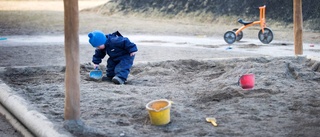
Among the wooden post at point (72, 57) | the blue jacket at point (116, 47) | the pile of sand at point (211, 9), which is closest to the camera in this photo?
the wooden post at point (72, 57)

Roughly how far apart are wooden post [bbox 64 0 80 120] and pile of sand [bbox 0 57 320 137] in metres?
0.17

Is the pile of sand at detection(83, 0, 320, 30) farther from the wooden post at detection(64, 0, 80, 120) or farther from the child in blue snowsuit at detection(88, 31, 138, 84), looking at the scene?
the wooden post at detection(64, 0, 80, 120)

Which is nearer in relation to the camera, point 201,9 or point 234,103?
point 234,103

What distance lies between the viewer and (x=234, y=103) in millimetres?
5461

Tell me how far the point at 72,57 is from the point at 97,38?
85.0 inches

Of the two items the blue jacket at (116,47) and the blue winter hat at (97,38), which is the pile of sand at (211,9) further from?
the blue winter hat at (97,38)

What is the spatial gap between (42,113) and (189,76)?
7.94 ft

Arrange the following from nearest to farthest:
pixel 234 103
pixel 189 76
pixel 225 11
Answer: pixel 234 103 → pixel 189 76 → pixel 225 11

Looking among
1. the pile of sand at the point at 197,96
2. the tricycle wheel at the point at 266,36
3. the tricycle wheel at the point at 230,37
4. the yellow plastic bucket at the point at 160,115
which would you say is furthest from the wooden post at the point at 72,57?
the tricycle wheel at the point at 266,36

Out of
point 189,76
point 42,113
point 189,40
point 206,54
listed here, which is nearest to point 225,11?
point 189,40

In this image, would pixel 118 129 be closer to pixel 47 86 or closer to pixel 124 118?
pixel 124 118

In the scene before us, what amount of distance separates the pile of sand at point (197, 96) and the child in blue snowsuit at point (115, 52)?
0.15 m

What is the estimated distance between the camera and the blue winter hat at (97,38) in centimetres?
677

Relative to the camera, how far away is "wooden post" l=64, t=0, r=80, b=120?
4.58 metres
